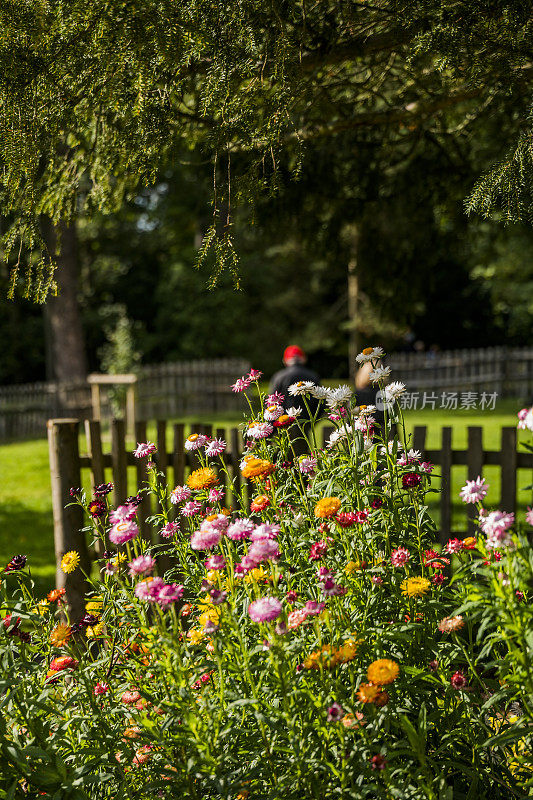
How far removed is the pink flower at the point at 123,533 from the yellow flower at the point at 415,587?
796 mm

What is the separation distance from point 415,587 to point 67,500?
2469 mm

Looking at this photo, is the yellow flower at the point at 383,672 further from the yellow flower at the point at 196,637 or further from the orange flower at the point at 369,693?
the yellow flower at the point at 196,637

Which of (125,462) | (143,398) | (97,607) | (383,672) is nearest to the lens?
(383,672)

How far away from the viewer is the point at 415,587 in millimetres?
2135

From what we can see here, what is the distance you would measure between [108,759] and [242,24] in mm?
2361

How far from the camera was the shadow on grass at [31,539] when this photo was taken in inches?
233

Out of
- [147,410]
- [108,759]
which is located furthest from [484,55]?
[147,410]

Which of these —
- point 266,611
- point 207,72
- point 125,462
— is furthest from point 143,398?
point 266,611

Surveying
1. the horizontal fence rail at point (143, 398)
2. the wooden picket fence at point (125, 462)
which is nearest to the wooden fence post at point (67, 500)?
the wooden picket fence at point (125, 462)

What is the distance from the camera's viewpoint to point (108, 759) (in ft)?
6.47

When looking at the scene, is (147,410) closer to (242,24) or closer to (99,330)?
(99,330)

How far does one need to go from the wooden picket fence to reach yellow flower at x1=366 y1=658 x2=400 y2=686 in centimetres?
213

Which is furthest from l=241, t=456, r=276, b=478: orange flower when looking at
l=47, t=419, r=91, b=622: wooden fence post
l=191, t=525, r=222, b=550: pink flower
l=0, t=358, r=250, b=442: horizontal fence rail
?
l=0, t=358, r=250, b=442: horizontal fence rail

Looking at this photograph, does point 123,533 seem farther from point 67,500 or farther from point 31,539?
point 31,539
